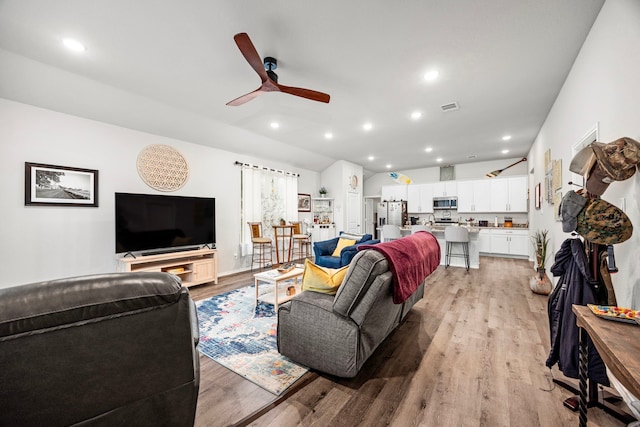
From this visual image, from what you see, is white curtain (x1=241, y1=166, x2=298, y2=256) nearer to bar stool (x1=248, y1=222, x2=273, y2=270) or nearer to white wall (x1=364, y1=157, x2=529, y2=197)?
bar stool (x1=248, y1=222, x2=273, y2=270)

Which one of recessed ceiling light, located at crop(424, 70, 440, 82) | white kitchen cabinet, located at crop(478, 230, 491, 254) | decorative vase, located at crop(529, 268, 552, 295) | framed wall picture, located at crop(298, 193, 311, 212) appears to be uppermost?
recessed ceiling light, located at crop(424, 70, 440, 82)

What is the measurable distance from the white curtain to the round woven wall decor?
134cm

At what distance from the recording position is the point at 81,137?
3527 mm

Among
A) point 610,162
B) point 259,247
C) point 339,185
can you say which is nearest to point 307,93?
point 610,162

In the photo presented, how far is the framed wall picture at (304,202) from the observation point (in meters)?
7.21

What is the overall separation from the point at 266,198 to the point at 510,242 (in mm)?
6523

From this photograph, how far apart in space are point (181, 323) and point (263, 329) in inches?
73.3

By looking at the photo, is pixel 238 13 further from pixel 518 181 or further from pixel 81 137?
pixel 518 181

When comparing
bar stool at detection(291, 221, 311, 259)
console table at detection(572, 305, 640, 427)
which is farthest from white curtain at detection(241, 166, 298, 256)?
console table at detection(572, 305, 640, 427)

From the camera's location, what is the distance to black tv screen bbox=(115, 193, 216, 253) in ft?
12.3

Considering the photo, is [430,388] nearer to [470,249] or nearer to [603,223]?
[603,223]

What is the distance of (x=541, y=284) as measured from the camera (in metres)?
3.76

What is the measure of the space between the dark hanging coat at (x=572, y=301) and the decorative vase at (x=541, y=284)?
102 inches

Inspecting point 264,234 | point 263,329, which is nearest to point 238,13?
point 263,329
